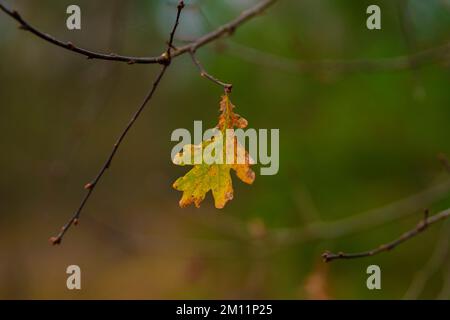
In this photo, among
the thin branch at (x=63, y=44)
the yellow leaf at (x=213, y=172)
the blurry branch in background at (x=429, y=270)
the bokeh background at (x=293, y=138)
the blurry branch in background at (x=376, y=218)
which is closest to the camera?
the thin branch at (x=63, y=44)

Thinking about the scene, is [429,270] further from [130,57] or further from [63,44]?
[63,44]

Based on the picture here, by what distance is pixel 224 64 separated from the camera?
7.04 meters

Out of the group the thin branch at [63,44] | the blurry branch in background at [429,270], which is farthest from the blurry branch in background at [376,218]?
the thin branch at [63,44]

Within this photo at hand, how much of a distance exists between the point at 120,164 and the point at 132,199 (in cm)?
90

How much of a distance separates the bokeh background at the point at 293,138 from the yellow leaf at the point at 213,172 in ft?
3.83

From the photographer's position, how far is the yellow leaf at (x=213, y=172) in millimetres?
1411

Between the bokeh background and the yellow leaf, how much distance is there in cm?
117

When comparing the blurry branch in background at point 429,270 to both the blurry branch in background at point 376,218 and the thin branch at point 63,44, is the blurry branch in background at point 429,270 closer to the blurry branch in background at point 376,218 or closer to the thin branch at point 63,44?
the blurry branch in background at point 376,218

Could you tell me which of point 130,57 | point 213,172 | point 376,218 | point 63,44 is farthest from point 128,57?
point 376,218

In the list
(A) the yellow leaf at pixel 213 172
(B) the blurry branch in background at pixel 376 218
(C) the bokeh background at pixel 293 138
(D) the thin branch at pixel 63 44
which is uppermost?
(C) the bokeh background at pixel 293 138

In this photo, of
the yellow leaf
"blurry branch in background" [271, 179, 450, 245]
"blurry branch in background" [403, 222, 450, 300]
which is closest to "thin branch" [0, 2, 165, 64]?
the yellow leaf

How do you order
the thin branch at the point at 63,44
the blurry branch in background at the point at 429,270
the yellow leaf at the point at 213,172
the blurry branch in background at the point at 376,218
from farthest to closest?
the blurry branch in background at the point at 376,218 → the blurry branch in background at the point at 429,270 → the yellow leaf at the point at 213,172 → the thin branch at the point at 63,44

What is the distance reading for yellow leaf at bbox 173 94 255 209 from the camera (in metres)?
1.41
